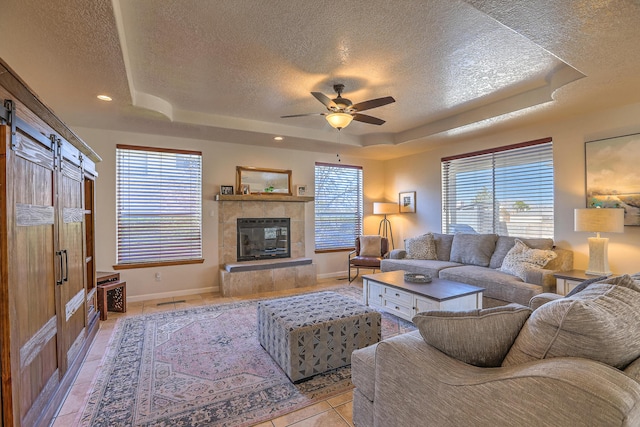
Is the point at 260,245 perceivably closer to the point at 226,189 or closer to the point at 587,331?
the point at 226,189

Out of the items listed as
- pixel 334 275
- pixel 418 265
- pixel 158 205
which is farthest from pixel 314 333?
pixel 334 275

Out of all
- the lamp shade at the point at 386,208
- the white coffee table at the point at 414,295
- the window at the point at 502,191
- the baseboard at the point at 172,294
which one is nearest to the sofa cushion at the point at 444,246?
the window at the point at 502,191

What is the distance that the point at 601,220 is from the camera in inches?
126

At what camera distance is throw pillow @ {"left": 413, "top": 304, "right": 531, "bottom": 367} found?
124 centimetres

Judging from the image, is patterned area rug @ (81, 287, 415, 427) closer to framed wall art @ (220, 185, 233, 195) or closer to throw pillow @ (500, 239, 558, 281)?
throw pillow @ (500, 239, 558, 281)

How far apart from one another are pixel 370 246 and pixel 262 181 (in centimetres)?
232

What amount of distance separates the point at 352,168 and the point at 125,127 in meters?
4.07

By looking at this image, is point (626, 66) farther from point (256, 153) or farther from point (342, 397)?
point (256, 153)

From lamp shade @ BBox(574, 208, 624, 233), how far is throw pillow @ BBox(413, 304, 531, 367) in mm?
2843

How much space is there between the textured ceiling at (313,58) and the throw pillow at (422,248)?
1863 millimetres

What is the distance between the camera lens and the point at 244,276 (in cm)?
481

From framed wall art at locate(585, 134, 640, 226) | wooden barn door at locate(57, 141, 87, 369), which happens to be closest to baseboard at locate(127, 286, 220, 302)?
wooden barn door at locate(57, 141, 87, 369)

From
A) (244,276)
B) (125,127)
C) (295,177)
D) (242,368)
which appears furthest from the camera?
(295,177)

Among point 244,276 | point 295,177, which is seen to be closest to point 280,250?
point 244,276
